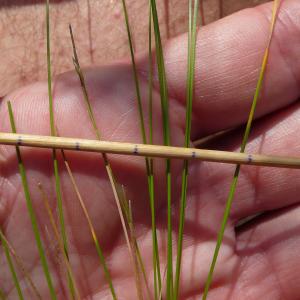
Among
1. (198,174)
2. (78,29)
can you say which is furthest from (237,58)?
(78,29)

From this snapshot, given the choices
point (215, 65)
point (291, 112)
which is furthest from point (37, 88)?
point (291, 112)

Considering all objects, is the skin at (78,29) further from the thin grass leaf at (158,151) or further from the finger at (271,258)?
the finger at (271,258)

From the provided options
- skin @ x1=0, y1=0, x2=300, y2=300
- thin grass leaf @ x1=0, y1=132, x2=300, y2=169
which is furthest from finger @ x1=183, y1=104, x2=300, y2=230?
thin grass leaf @ x1=0, y1=132, x2=300, y2=169

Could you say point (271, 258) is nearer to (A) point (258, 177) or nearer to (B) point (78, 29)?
(A) point (258, 177)

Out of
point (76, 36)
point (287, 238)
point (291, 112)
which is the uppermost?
point (76, 36)

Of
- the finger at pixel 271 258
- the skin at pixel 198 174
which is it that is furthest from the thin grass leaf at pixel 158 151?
the finger at pixel 271 258

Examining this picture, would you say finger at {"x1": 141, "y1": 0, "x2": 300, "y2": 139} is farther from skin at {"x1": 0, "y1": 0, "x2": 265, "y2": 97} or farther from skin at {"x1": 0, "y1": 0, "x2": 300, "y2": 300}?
skin at {"x1": 0, "y1": 0, "x2": 265, "y2": 97}

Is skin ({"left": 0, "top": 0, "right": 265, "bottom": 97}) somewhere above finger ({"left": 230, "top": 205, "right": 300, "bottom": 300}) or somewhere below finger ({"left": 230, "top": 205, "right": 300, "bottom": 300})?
above

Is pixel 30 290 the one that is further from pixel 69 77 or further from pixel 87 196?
pixel 69 77
